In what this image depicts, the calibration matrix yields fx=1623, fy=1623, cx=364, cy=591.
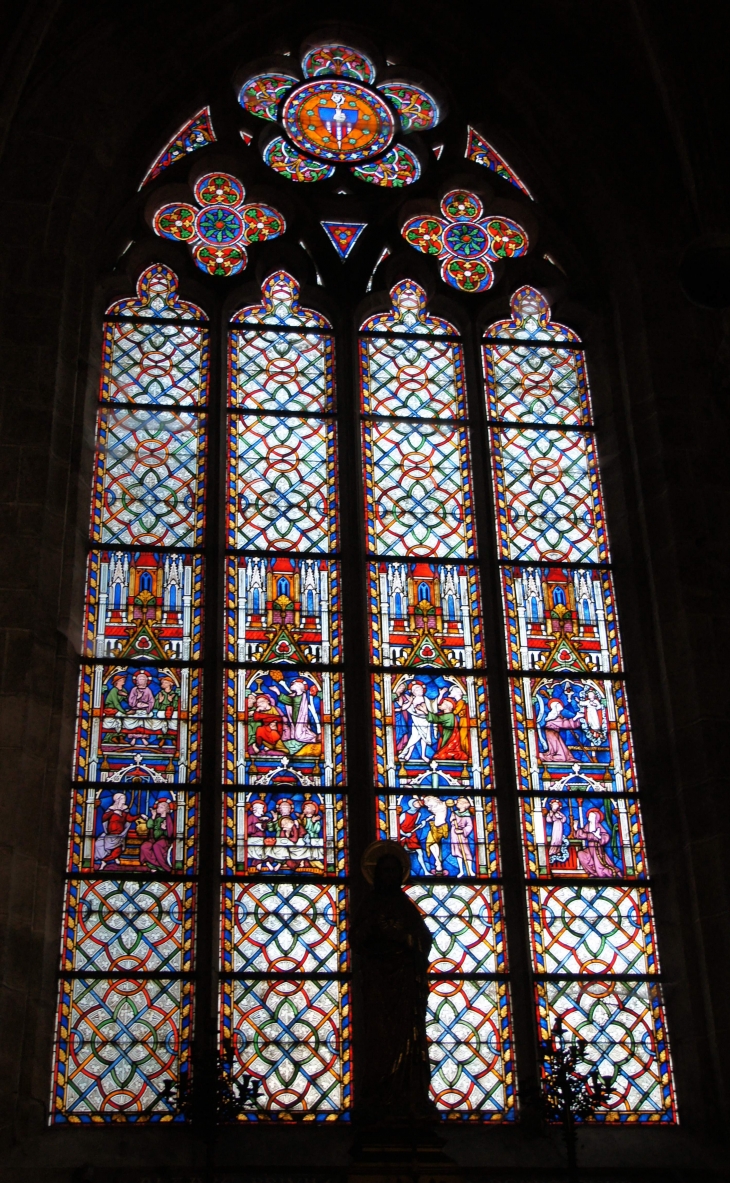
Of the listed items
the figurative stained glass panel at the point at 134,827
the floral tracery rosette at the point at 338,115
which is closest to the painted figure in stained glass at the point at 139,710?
the figurative stained glass panel at the point at 134,827

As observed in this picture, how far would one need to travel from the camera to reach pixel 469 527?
37.7 feet

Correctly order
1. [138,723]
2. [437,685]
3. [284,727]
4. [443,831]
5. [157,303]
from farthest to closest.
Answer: [157,303] < [437,685] < [284,727] < [138,723] < [443,831]

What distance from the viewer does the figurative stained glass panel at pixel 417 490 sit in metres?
11.3

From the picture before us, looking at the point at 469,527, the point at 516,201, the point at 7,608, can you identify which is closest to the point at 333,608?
the point at 469,527

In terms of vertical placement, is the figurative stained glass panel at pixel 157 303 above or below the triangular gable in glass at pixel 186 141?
below

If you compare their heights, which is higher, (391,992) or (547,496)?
(547,496)

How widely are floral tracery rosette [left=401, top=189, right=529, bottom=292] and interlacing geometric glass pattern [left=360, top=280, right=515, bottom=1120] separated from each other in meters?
0.39

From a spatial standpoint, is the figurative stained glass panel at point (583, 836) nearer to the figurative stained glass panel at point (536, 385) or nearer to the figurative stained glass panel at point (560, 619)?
the figurative stained glass panel at point (560, 619)

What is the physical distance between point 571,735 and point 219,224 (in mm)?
4985

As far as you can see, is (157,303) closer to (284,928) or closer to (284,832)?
(284,832)

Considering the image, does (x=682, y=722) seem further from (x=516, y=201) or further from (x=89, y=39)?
(x=89, y=39)

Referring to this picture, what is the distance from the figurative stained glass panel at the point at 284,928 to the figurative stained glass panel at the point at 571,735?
1.58 m

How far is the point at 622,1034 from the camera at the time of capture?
31.9 feet

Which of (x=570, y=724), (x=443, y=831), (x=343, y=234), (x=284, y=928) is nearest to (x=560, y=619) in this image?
(x=570, y=724)
